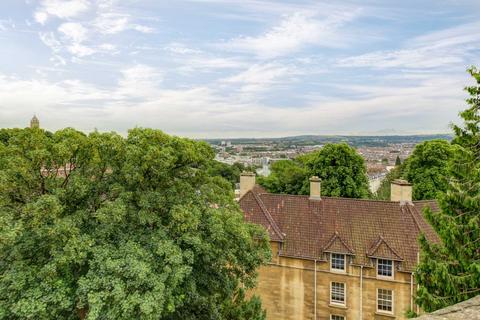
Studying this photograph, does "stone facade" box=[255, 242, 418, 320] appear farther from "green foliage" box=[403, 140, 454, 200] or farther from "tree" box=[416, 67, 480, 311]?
"green foliage" box=[403, 140, 454, 200]

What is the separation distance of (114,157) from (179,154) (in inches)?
107

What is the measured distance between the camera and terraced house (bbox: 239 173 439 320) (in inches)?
908

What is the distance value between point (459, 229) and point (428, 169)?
25840mm

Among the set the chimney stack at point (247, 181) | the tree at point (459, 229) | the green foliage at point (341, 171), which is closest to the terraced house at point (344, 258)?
the chimney stack at point (247, 181)

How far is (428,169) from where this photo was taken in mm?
37250

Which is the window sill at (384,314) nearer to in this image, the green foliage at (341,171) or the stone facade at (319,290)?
the stone facade at (319,290)

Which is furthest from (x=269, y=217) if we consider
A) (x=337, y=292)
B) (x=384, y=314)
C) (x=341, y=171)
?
(x=341, y=171)

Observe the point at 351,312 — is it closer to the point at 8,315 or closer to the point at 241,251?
the point at 241,251

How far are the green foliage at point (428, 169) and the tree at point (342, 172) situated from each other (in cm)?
501

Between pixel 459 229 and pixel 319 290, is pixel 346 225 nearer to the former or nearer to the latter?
pixel 319 290

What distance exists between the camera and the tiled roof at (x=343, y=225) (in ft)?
77.4

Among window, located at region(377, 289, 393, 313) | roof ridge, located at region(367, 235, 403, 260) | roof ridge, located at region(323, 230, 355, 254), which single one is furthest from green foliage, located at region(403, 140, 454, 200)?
window, located at region(377, 289, 393, 313)

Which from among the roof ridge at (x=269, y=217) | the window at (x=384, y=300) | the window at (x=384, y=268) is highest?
the roof ridge at (x=269, y=217)

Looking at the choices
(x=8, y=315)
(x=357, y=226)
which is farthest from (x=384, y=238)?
(x=8, y=315)
